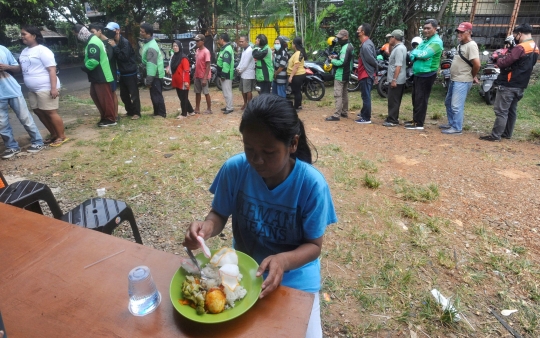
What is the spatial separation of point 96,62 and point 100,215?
4.49 metres

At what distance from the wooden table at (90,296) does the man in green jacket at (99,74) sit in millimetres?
5162

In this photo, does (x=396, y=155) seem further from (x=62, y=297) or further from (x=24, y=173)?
(x=24, y=173)

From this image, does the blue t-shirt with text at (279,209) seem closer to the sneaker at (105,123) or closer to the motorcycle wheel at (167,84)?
the sneaker at (105,123)

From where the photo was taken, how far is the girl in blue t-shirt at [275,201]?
131cm

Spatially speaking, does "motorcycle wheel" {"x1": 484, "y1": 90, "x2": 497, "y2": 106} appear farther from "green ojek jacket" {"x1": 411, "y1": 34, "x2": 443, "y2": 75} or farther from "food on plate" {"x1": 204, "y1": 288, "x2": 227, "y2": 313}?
"food on plate" {"x1": 204, "y1": 288, "x2": 227, "y2": 313}

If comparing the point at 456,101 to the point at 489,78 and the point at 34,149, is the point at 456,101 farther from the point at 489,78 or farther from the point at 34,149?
the point at 34,149

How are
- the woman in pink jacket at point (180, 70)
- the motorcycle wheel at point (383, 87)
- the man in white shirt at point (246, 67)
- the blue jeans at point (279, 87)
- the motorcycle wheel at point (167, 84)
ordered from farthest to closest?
the motorcycle wheel at point (167, 84) → the motorcycle wheel at point (383, 87) → the blue jeans at point (279, 87) → the man in white shirt at point (246, 67) → the woman in pink jacket at point (180, 70)

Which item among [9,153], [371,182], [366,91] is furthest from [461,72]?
[9,153]

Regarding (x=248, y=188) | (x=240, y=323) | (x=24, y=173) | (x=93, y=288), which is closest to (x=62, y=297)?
(x=93, y=288)

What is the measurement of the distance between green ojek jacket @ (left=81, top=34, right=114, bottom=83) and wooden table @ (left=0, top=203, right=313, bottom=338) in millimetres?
5144

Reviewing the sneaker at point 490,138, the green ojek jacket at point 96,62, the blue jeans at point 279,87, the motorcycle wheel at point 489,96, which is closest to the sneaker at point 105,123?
the green ojek jacket at point 96,62

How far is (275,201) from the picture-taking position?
1.49 m

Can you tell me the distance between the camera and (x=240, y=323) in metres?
1.10

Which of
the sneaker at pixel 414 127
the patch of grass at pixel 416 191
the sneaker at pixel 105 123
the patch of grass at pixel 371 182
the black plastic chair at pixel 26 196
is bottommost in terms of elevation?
the sneaker at pixel 414 127
